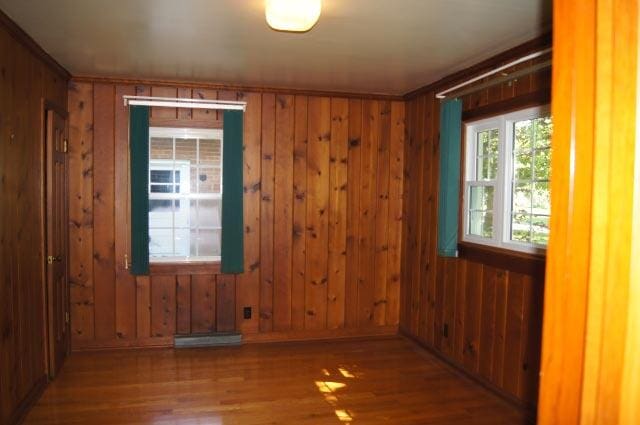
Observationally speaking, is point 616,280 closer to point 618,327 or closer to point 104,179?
point 618,327

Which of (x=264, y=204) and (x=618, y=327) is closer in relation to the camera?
(x=618, y=327)

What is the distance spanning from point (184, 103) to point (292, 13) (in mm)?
2301

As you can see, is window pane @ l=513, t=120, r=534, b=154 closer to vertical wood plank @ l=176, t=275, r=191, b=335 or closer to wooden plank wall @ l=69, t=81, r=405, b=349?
wooden plank wall @ l=69, t=81, r=405, b=349

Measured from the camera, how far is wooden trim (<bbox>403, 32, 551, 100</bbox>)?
9.78 ft

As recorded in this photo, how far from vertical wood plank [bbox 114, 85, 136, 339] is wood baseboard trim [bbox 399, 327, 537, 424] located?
2731 millimetres

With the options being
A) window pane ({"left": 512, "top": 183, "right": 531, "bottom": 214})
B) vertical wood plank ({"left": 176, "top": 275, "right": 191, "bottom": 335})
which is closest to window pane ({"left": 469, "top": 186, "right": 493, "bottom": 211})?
window pane ({"left": 512, "top": 183, "right": 531, "bottom": 214})

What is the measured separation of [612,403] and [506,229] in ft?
9.84

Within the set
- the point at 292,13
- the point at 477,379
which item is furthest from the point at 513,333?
the point at 292,13

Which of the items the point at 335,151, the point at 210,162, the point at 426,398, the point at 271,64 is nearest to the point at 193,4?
the point at 271,64

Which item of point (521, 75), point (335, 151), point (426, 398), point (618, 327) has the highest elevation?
point (521, 75)

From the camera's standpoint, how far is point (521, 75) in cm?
308

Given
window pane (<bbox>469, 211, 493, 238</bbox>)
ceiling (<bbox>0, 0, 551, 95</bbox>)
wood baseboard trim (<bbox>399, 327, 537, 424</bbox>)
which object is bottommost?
wood baseboard trim (<bbox>399, 327, 537, 424</bbox>)

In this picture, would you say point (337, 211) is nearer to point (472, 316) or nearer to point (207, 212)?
point (207, 212)

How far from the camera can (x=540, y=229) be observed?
10.3 feet
